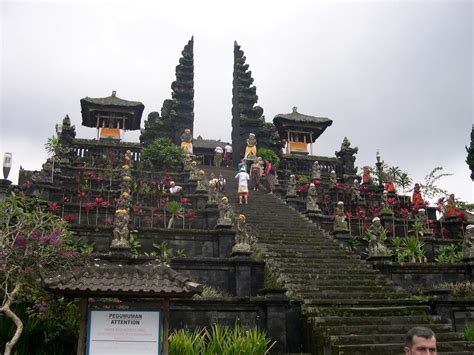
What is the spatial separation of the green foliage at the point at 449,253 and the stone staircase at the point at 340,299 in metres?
4.03

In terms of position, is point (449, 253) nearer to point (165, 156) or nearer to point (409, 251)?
point (409, 251)

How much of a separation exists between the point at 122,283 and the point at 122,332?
0.69 meters

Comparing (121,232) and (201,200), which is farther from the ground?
(201,200)

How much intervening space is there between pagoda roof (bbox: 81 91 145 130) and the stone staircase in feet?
67.8

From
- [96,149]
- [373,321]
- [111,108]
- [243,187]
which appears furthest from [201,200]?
[111,108]

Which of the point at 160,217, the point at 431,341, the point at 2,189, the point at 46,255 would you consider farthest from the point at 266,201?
the point at 431,341

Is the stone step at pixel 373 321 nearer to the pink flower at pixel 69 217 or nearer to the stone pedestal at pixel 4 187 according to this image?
the pink flower at pixel 69 217

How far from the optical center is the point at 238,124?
34594 millimetres

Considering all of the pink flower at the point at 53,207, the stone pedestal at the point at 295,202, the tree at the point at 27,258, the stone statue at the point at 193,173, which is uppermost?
the stone statue at the point at 193,173

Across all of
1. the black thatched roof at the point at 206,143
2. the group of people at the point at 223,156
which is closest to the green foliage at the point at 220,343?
the group of people at the point at 223,156

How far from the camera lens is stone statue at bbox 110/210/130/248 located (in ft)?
40.8

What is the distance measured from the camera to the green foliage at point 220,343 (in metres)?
8.50

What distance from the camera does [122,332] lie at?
736cm

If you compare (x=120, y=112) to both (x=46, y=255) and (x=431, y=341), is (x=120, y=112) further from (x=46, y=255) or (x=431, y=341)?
(x=431, y=341)
